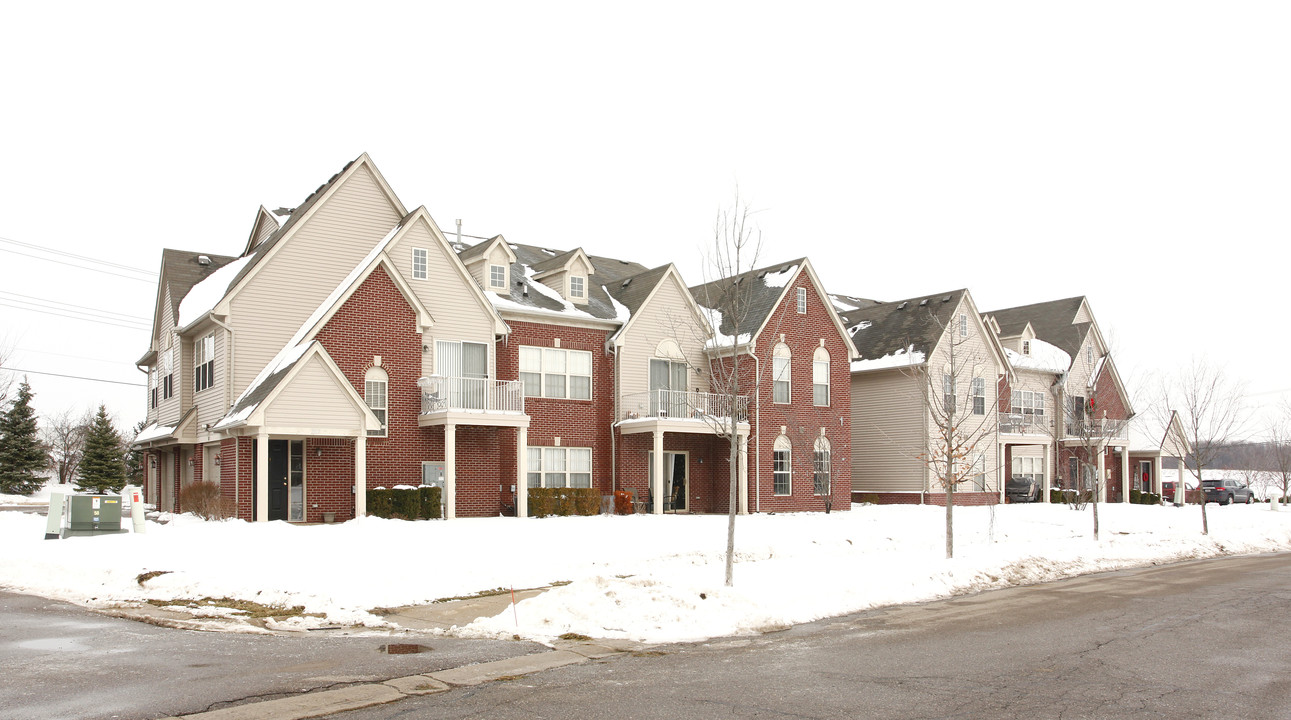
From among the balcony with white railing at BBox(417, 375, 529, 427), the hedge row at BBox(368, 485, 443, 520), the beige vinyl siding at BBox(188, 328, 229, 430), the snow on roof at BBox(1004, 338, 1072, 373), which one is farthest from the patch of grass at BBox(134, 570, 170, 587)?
the snow on roof at BBox(1004, 338, 1072, 373)

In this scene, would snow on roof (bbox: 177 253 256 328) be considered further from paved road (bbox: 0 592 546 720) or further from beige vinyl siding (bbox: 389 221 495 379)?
paved road (bbox: 0 592 546 720)

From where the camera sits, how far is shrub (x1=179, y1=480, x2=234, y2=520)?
26156 millimetres

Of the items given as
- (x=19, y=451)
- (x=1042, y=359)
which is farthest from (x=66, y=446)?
(x=1042, y=359)

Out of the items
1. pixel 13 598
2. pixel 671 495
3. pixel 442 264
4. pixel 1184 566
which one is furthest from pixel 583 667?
pixel 671 495

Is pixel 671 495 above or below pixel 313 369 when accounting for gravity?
below

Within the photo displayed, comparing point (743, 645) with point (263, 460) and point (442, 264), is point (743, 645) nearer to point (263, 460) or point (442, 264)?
point (263, 460)

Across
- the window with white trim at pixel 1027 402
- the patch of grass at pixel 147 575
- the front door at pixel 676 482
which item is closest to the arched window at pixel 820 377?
the front door at pixel 676 482

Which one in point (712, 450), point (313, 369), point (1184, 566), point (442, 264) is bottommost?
point (1184, 566)

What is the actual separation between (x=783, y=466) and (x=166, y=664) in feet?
90.0

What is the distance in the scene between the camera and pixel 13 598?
16047 millimetres

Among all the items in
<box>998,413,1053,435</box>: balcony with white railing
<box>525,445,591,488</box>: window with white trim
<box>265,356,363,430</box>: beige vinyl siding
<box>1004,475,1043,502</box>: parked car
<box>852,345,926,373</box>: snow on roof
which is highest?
<box>852,345,926,373</box>: snow on roof

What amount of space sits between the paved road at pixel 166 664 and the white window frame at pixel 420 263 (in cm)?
1701

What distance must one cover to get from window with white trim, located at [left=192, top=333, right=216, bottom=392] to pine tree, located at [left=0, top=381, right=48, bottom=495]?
3592 centimetres

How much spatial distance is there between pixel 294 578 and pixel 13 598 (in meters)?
4.25
